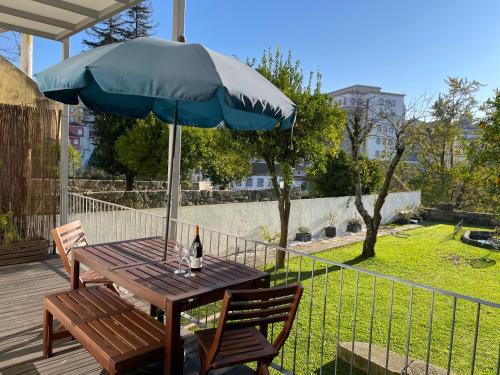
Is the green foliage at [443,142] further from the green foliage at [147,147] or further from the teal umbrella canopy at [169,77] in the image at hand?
the teal umbrella canopy at [169,77]

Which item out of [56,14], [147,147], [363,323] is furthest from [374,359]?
[147,147]

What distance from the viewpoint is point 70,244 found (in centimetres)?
366

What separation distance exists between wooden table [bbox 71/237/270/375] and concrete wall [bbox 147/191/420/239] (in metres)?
4.60

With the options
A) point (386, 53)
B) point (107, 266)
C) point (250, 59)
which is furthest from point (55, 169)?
point (386, 53)

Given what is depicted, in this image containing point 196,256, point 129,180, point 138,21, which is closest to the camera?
point 196,256

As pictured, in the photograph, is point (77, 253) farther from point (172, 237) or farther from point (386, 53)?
point (386, 53)

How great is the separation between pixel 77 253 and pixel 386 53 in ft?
92.4

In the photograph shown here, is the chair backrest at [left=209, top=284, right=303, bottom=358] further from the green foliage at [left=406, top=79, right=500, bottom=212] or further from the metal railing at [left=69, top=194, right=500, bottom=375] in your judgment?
the green foliage at [left=406, top=79, right=500, bottom=212]

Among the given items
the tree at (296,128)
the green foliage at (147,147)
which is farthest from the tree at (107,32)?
the tree at (296,128)

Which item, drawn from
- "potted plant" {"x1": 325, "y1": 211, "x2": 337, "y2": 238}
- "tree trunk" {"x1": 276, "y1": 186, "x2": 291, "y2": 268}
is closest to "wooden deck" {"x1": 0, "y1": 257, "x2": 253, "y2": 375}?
"tree trunk" {"x1": 276, "y1": 186, "x2": 291, "y2": 268}

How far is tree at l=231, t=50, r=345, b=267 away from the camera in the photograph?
680 cm

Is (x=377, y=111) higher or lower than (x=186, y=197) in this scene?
higher

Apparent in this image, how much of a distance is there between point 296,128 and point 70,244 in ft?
14.4

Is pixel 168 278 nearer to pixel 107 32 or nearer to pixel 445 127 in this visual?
pixel 445 127
